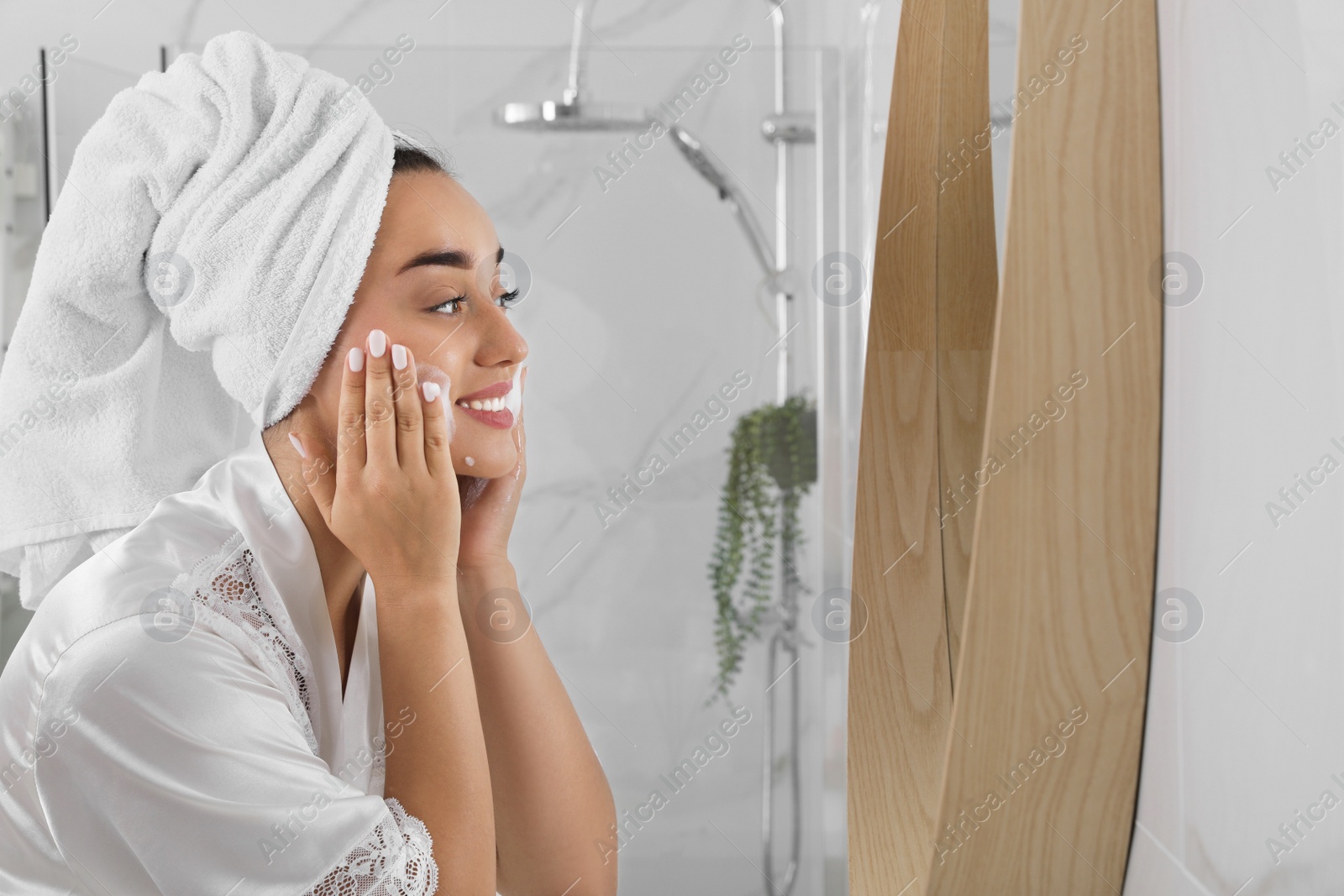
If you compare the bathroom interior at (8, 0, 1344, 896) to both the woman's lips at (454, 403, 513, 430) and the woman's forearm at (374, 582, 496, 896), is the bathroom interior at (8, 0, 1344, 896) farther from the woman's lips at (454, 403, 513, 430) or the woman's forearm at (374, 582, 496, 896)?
the woman's forearm at (374, 582, 496, 896)

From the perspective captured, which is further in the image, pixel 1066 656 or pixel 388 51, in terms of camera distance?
pixel 388 51

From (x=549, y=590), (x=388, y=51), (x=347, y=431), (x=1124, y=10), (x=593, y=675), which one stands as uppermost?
(x=388, y=51)

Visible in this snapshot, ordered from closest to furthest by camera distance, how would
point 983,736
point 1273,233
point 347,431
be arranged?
point 1273,233, point 983,736, point 347,431

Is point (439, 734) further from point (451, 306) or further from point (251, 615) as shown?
point (451, 306)

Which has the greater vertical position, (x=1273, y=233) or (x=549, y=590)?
(x=1273, y=233)

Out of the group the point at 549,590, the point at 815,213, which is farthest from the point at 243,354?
the point at 815,213

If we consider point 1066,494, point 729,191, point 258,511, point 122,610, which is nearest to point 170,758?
point 122,610

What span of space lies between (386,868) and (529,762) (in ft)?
0.74

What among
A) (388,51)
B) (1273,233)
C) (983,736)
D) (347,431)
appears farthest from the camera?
(388,51)

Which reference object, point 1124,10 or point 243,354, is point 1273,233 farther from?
point 243,354

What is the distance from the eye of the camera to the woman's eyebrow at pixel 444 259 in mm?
652

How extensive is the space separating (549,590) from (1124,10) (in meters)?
1.00

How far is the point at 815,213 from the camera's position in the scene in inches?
48.6

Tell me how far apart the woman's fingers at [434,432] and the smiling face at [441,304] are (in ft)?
0.07
